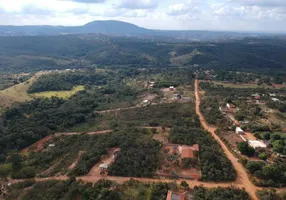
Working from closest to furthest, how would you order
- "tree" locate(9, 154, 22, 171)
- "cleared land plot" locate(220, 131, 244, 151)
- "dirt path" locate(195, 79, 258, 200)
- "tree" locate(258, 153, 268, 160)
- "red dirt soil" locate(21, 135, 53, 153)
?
"dirt path" locate(195, 79, 258, 200) → "tree" locate(258, 153, 268, 160) → "tree" locate(9, 154, 22, 171) → "cleared land plot" locate(220, 131, 244, 151) → "red dirt soil" locate(21, 135, 53, 153)

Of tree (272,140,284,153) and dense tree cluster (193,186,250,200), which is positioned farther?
tree (272,140,284,153)

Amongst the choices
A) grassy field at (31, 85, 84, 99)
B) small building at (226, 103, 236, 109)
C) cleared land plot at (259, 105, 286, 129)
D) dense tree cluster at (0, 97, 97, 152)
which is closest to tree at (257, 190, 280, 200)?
cleared land plot at (259, 105, 286, 129)

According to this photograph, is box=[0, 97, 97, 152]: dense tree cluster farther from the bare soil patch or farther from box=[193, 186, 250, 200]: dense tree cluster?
box=[193, 186, 250, 200]: dense tree cluster

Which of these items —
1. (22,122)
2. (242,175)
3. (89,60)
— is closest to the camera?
(242,175)

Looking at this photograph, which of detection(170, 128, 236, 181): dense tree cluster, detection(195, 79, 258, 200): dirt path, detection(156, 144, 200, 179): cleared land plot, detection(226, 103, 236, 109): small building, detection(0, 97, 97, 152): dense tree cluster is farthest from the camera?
detection(226, 103, 236, 109): small building

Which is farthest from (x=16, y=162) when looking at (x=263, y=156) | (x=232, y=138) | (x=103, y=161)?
(x=263, y=156)

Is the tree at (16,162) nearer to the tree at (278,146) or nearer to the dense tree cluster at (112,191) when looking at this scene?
the dense tree cluster at (112,191)

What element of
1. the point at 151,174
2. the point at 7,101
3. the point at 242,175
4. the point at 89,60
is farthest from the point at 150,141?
the point at 89,60

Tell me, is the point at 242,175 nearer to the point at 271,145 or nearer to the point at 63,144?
the point at 271,145

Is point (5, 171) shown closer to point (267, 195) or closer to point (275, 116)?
point (267, 195)
